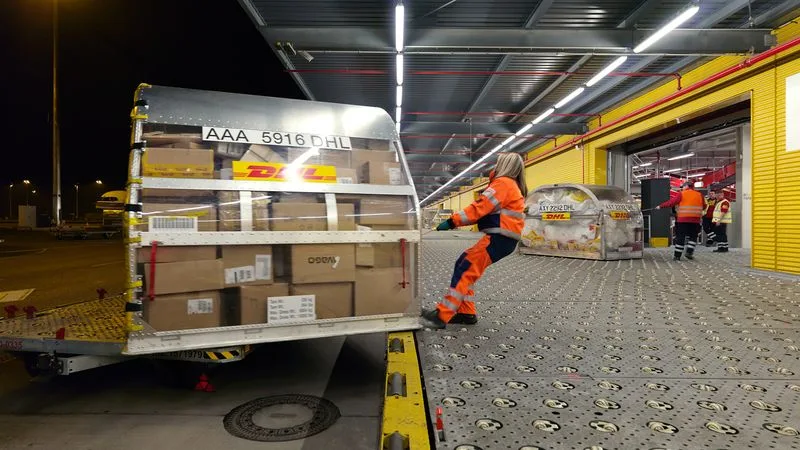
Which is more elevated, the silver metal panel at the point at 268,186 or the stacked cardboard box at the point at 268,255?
the silver metal panel at the point at 268,186

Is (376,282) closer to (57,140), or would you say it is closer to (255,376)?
(255,376)

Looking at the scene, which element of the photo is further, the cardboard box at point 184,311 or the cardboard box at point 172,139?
the cardboard box at point 172,139

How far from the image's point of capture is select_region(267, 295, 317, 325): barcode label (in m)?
3.22

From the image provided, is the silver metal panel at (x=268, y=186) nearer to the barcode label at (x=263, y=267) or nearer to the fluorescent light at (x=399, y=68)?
the barcode label at (x=263, y=267)

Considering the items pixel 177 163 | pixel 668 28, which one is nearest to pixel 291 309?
pixel 177 163

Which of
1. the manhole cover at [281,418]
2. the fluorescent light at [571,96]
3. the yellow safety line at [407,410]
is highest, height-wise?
the fluorescent light at [571,96]

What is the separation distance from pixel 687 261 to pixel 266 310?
32.8ft

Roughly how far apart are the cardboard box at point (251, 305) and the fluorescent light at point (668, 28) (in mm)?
7415

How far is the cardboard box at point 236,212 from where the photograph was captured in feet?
10.4

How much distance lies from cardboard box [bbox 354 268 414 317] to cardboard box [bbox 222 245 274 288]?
0.68 metres

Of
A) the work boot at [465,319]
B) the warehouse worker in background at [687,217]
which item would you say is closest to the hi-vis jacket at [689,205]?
the warehouse worker in background at [687,217]

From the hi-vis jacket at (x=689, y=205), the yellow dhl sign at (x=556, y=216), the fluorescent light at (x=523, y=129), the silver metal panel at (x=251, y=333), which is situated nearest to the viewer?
the silver metal panel at (x=251, y=333)

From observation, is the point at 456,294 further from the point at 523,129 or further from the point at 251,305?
the point at 523,129

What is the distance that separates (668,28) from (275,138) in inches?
280
